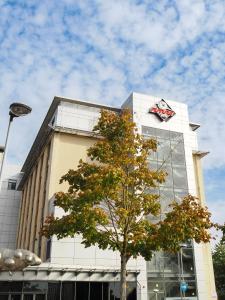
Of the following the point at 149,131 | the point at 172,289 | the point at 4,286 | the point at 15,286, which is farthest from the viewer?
the point at 149,131

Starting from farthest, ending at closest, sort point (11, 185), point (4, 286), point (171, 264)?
point (11, 185), point (171, 264), point (4, 286)

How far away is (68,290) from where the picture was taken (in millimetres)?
27969

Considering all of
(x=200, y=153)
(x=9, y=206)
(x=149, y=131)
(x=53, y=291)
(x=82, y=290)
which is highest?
(x=149, y=131)

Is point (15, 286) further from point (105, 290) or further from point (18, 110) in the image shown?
point (18, 110)

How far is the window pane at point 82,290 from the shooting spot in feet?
92.2

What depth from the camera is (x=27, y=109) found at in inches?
526

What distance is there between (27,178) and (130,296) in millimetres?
31145

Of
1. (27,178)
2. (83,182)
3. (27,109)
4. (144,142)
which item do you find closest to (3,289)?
(83,182)

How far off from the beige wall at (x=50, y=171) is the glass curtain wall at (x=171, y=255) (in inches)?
311

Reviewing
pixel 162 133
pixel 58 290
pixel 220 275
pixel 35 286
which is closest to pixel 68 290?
pixel 58 290

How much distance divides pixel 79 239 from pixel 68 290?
15.1 ft

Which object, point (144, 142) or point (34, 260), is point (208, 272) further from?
point (34, 260)

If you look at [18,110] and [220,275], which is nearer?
[18,110]

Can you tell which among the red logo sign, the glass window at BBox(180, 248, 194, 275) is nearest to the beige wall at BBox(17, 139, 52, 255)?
the red logo sign
